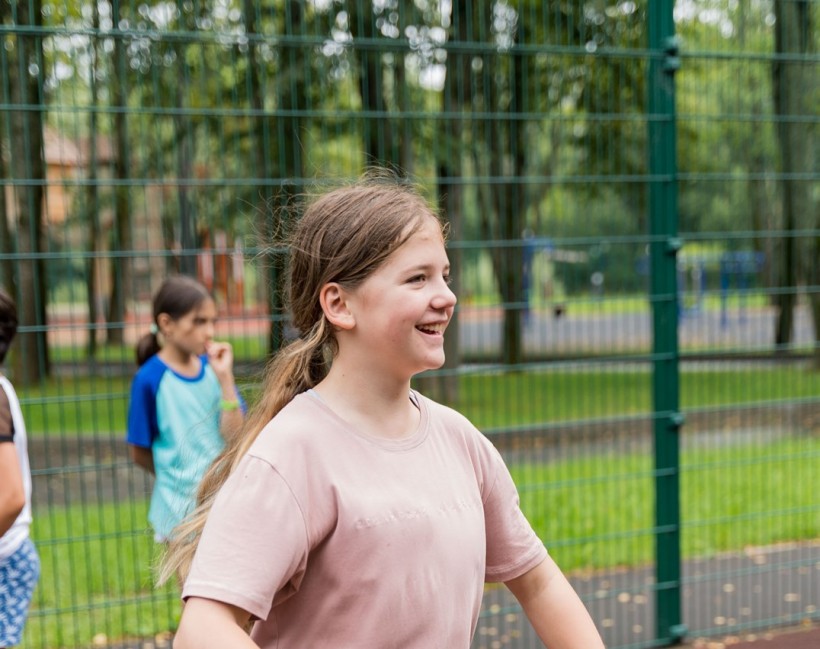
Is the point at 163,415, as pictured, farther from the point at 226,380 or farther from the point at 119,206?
the point at 119,206

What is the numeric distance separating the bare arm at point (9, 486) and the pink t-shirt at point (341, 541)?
148 cm

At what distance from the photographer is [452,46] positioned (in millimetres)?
4141

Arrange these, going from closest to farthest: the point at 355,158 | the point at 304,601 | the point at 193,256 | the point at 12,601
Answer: the point at 304,601, the point at 12,601, the point at 193,256, the point at 355,158

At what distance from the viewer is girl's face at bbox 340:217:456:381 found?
165cm

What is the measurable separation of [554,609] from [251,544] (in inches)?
24.3

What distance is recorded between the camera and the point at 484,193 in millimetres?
4648

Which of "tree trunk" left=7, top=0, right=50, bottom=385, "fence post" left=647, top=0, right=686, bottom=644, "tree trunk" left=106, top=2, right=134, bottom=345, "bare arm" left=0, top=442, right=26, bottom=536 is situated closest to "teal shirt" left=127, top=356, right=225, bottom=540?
"tree trunk" left=106, top=2, right=134, bottom=345

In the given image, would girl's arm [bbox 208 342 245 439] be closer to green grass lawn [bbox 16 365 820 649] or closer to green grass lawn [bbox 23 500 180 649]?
green grass lawn [bbox 16 365 820 649]

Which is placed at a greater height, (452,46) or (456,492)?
(452,46)

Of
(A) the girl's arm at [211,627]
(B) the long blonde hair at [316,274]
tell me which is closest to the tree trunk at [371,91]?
(B) the long blonde hair at [316,274]

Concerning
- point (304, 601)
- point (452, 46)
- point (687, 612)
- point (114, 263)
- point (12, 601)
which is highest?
point (452, 46)

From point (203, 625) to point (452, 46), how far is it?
10.3 feet

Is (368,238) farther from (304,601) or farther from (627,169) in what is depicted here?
(627,169)

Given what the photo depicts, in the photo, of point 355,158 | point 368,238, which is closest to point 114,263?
point 355,158
